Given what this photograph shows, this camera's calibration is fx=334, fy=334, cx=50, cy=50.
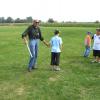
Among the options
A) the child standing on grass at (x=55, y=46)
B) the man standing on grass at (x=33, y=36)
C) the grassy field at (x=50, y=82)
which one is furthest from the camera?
the child standing on grass at (x=55, y=46)

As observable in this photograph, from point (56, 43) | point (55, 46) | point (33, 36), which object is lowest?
point (55, 46)

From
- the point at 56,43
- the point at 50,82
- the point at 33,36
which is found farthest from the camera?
the point at 56,43

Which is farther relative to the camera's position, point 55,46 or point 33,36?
point 55,46

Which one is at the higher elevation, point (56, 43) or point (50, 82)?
point (56, 43)

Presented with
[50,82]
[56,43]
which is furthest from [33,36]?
[50,82]

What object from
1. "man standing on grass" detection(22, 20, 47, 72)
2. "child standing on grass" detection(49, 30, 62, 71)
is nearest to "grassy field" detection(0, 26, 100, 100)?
"child standing on grass" detection(49, 30, 62, 71)

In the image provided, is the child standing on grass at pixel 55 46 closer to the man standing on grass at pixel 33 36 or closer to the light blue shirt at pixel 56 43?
the light blue shirt at pixel 56 43

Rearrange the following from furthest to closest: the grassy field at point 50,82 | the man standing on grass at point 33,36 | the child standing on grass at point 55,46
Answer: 1. the child standing on grass at point 55,46
2. the man standing on grass at point 33,36
3. the grassy field at point 50,82

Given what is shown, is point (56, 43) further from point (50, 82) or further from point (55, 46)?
point (50, 82)

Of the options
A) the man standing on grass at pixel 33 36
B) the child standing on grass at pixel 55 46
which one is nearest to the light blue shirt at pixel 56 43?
the child standing on grass at pixel 55 46

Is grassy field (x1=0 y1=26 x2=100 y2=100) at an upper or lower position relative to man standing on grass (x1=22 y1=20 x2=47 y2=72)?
lower

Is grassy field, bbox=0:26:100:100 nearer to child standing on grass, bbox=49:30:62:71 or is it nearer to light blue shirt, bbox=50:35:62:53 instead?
child standing on grass, bbox=49:30:62:71

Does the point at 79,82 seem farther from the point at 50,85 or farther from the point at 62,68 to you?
the point at 62,68

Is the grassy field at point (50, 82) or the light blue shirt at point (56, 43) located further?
the light blue shirt at point (56, 43)
